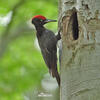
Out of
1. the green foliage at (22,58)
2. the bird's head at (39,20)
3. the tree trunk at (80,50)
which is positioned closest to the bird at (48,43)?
the bird's head at (39,20)

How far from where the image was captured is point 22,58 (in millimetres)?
10422

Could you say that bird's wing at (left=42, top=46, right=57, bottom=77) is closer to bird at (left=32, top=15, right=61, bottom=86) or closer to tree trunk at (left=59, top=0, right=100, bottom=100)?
bird at (left=32, top=15, right=61, bottom=86)

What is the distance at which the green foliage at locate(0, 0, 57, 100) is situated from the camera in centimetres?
931

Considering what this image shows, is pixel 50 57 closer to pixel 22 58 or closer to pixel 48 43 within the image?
pixel 48 43

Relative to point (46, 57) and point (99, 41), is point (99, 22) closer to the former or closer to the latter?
point (99, 41)

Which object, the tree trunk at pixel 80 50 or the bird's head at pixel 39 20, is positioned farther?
the bird's head at pixel 39 20

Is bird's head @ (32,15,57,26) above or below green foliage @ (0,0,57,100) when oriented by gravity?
above

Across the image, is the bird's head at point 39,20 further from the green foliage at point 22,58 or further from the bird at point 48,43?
the green foliage at point 22,58

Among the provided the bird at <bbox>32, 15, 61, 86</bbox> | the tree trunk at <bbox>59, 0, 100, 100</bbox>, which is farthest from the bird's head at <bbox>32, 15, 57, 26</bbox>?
the tree trunk at <bbox>59, 0, 100, 100</bbox>

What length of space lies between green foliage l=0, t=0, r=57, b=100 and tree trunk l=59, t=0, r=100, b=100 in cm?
563

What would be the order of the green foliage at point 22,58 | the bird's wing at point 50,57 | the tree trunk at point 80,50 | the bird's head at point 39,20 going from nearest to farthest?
the tree trunk at point 80,50 → the bird's wing at point 50,57 → the bird's head at point 39,20 → the green foliage at point 22,58

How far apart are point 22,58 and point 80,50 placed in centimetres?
742

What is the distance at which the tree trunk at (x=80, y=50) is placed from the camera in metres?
2.87

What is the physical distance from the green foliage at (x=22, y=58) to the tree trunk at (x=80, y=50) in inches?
221
